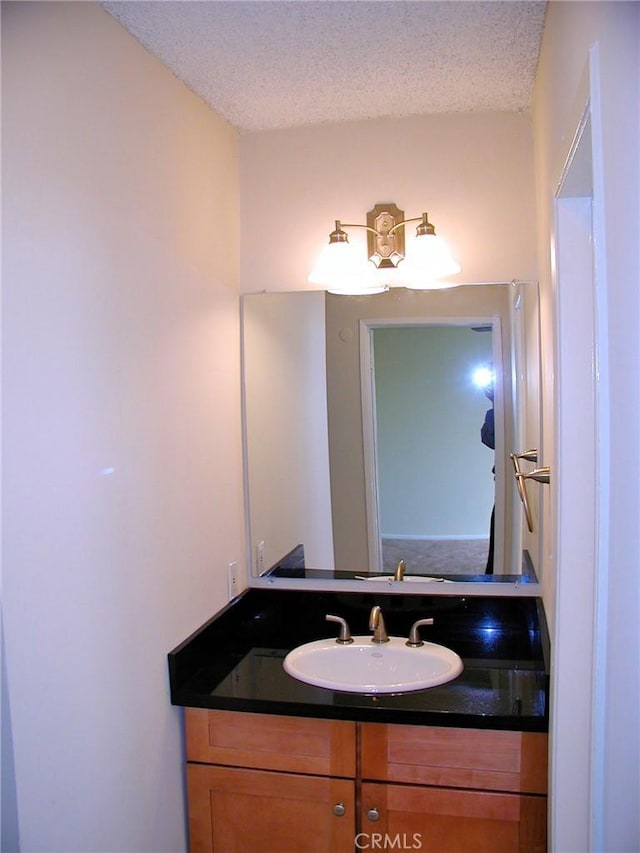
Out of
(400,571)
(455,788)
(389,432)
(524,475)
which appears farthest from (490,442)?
(455,788)

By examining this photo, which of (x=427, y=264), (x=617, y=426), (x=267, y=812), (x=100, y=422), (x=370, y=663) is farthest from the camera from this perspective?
(x=427, y=264)

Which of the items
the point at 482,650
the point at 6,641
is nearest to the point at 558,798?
the point at 482,650

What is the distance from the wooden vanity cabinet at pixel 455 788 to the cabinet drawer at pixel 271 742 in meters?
0.06

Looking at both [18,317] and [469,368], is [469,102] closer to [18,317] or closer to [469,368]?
[469,368]

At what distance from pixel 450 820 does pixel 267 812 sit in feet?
1.47

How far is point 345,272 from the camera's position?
2213 mm

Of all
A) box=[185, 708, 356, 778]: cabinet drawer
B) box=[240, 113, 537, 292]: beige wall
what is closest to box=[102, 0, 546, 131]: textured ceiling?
box=[240, 113, 537, 292]: beige wall

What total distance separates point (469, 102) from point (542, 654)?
1.55m

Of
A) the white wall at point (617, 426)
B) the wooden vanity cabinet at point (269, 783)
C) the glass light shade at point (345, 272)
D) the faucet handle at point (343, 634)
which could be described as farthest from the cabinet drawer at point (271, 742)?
the glass light shade at point (345, 272)

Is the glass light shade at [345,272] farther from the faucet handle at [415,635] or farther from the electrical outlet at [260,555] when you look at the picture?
the faucet handle at [415,635]

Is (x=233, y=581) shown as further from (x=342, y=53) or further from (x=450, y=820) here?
(x=342, y=53)

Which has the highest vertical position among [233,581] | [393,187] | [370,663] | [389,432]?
[393,187]

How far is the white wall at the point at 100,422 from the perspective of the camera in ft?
4.07

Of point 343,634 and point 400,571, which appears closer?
point 343,634
